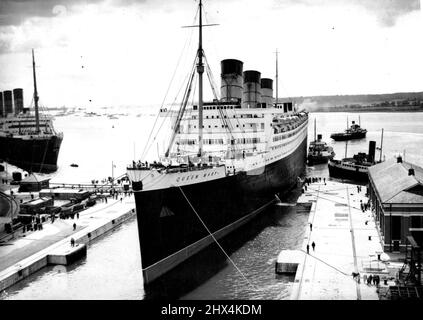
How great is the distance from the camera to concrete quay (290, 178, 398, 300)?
12980 mm

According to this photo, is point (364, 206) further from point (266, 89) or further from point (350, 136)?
point (350, 136)

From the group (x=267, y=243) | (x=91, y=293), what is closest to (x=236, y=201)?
(x=267, y=243)

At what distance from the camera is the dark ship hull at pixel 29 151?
47594mm

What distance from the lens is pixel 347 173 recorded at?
37375 mm

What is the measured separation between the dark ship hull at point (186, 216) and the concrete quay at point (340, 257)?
3551mm

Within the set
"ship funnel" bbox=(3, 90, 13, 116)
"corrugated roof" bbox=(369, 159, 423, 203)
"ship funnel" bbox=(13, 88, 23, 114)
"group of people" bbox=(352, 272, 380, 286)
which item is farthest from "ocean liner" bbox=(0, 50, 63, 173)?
"group of people" bbox=(352, 272, 380, 286)

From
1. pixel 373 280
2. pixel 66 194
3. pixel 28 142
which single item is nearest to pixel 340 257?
pixel 373 280

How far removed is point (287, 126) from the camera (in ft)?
101

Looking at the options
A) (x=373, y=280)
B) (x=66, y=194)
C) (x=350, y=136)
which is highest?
(x=350, y=136)

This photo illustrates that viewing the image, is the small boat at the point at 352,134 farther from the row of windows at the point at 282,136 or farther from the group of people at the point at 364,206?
the group of people at the point at 364,206

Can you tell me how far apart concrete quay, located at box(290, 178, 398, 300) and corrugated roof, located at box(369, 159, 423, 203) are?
1986 mm

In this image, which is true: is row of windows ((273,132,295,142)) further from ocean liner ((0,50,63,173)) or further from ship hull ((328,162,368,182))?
ocean liner ((0,50,63,173))

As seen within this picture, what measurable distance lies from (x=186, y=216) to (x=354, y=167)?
2448 cm
